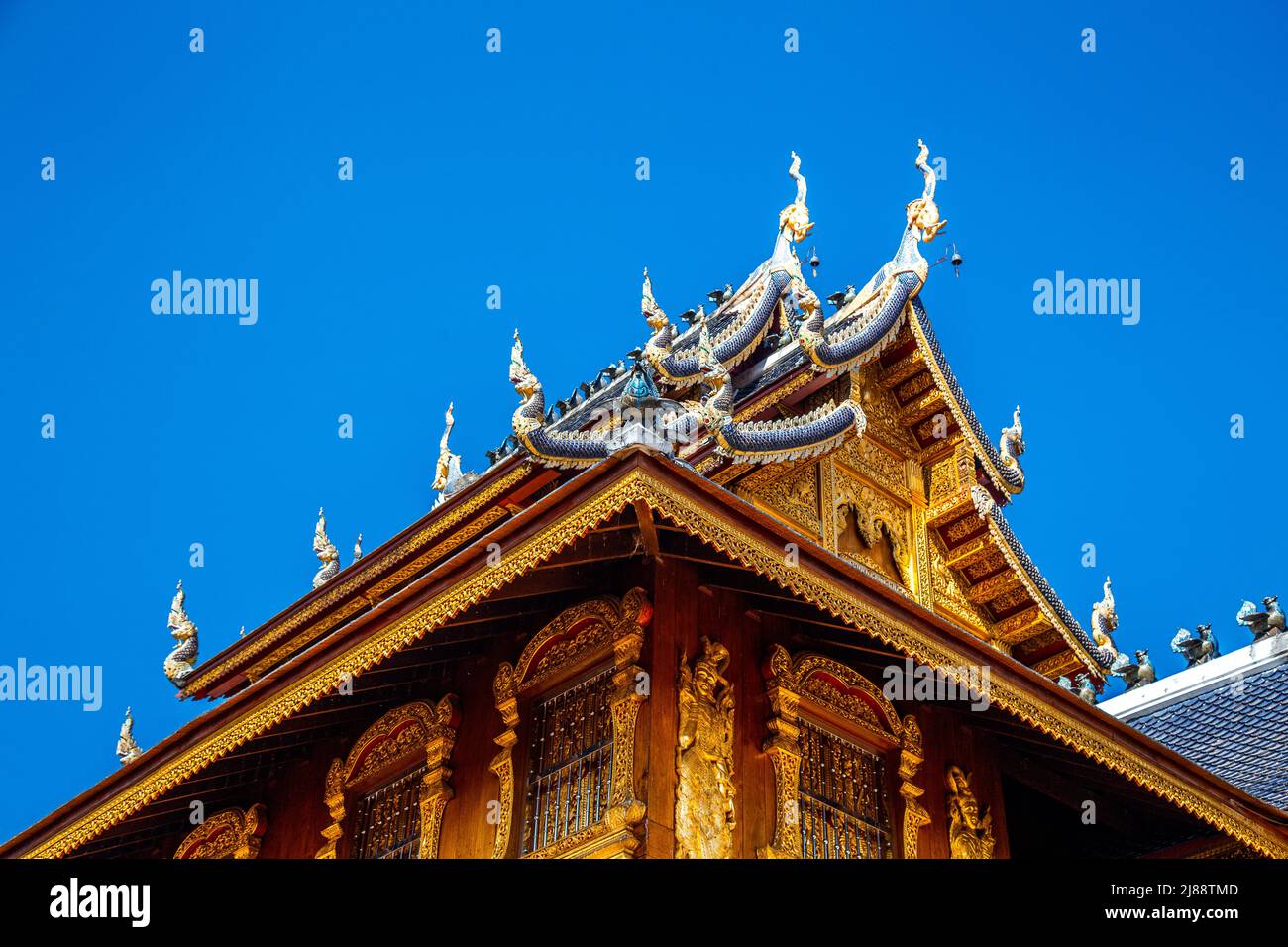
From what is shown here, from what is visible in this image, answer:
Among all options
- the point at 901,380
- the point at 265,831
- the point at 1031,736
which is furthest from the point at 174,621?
the point at 1031,736

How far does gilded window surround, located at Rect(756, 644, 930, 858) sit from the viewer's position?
1192 cm

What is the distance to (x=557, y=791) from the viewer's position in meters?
11.8

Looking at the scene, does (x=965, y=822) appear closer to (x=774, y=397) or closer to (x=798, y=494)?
(x=798, y=494)

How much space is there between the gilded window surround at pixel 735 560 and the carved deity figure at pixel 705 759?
84 centimetres

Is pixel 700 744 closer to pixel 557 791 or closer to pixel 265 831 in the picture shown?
pixel 557 791

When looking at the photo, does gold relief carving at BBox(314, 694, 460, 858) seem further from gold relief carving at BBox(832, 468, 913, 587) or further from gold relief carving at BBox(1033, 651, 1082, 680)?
gold relief carving at BBox(1033, 651, 1082, 680)

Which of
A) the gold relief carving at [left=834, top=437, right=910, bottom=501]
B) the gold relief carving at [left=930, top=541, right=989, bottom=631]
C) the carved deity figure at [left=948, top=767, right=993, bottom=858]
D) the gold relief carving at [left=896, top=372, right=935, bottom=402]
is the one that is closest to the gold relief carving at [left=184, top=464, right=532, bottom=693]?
the gold relief carving at [left=834, top=437, right=910, bottom=501]

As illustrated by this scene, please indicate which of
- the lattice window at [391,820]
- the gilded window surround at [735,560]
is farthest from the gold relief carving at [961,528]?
the lattice window at [391,820]

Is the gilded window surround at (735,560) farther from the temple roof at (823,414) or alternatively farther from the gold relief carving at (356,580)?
the gold relief carving at (356,580)

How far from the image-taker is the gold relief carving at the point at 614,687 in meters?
10.9

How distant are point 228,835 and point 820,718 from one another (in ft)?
18.1

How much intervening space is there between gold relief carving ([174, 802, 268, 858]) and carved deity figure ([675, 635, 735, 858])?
487 cm

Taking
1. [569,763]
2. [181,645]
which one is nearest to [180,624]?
[181,645]

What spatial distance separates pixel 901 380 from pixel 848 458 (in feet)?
4.44
